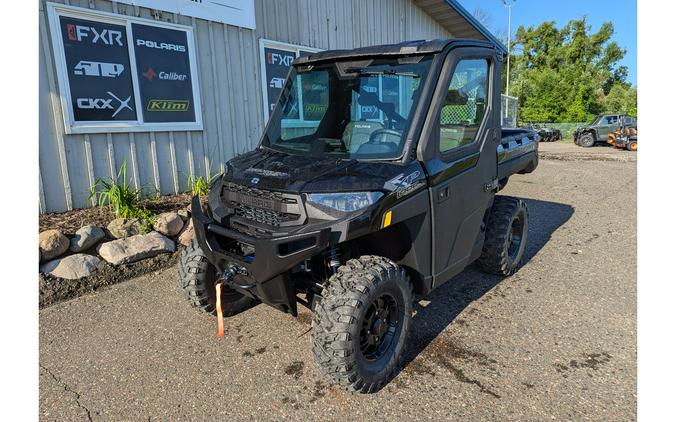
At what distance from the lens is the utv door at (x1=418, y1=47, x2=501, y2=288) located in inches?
117

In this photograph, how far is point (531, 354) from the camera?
309cm

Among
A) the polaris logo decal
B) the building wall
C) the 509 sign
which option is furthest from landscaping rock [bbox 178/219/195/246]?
the polaris logo decal

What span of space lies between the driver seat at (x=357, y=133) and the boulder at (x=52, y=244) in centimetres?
324

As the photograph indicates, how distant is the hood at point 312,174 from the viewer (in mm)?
2617

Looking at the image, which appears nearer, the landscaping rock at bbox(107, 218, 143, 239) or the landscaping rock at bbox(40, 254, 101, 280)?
the landscaping rock at bbox(40, 254, 101, 280)

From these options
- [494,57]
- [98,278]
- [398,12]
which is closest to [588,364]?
[494,57]

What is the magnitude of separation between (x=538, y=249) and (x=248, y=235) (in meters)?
4.32

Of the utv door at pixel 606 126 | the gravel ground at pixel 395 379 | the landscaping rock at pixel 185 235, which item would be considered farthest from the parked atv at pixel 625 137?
the landscaping rock at pixel 185 235

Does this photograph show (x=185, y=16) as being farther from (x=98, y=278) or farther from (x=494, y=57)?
(x=494, y=57)

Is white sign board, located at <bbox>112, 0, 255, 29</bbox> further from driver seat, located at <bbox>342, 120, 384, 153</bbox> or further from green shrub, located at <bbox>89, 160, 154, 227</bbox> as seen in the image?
driver seat, located at <bbox>342, 120, 384, 153</bbox>

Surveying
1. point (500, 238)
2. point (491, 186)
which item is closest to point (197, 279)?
point (491, 186)

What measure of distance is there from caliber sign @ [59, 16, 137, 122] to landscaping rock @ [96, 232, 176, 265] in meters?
2.00

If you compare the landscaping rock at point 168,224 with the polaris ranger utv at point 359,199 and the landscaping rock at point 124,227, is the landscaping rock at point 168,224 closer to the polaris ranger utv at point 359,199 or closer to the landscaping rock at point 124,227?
the landscaping rock at point 124,227

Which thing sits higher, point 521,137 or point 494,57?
point 494,57
